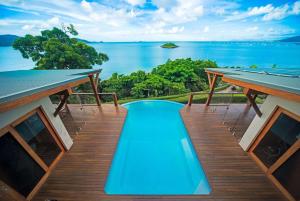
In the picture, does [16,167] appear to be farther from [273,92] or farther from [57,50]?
[57,50]

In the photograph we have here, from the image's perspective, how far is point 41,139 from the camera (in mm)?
3707

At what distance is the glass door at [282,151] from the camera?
3004 mm

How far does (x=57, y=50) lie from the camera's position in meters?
10.0

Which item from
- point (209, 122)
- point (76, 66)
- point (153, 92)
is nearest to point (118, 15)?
point (76, 66)

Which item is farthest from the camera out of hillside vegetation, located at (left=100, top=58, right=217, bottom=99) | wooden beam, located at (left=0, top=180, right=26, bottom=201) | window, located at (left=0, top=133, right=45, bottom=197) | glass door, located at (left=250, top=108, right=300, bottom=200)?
hillside vegetation, located at (left=100, top=58, right=217, bottom=99)

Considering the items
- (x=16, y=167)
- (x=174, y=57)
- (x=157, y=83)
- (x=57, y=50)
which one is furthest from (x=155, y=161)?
(x=174, y=57)

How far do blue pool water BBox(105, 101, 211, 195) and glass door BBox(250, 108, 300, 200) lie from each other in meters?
1.38

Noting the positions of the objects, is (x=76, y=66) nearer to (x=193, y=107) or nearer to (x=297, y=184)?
(x=193, y=107)

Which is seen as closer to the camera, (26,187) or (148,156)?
(26,187)

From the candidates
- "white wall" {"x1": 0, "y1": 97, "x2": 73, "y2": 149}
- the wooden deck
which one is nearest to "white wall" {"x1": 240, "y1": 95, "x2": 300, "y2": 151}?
the wooden deck

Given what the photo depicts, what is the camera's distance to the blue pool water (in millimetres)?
3336

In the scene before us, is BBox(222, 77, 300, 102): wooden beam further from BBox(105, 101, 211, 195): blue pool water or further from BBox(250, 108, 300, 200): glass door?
BBox(105, 101, 211, 195): blue pool water

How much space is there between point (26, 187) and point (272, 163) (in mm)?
4805

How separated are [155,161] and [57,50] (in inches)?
367
